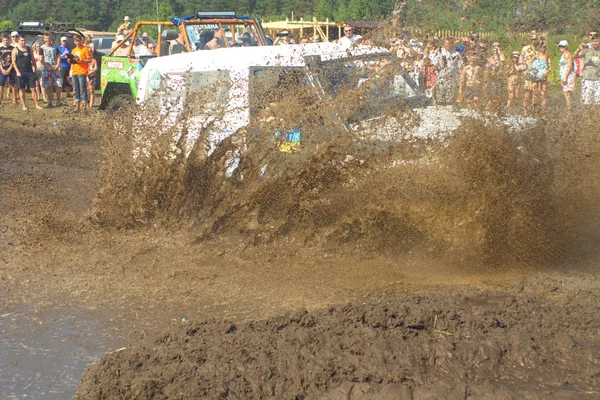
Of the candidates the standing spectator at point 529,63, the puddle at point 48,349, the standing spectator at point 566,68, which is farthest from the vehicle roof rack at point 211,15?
the puddle at point 48,349

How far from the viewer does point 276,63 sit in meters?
7.29

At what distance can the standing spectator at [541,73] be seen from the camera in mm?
7464

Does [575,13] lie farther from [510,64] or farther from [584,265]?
[584,265]

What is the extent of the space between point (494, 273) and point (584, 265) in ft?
2.68

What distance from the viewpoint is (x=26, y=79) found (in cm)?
1734

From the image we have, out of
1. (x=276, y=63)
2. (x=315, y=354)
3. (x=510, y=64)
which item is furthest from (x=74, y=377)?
(x=510, y=64)

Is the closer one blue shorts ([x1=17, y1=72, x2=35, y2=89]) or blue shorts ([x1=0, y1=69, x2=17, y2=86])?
blue shorts ([x1=17, y1=72, x2=35, y2=89])

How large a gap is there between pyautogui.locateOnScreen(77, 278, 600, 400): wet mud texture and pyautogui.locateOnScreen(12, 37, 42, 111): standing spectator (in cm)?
1409

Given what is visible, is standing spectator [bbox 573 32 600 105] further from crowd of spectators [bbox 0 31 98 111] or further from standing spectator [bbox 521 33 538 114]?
crowd of spectators [bbox 0 31 98 111]

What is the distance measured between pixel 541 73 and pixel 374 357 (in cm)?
512

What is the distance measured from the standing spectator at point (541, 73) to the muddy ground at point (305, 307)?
1.27 metres

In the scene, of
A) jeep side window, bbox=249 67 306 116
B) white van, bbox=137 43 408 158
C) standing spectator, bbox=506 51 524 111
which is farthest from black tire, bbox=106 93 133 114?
standing spectator, bbox=506 51 524 111

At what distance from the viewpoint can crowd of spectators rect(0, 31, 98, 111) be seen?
56.2 ft

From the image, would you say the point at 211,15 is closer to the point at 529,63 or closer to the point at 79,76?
the point at 79,76
